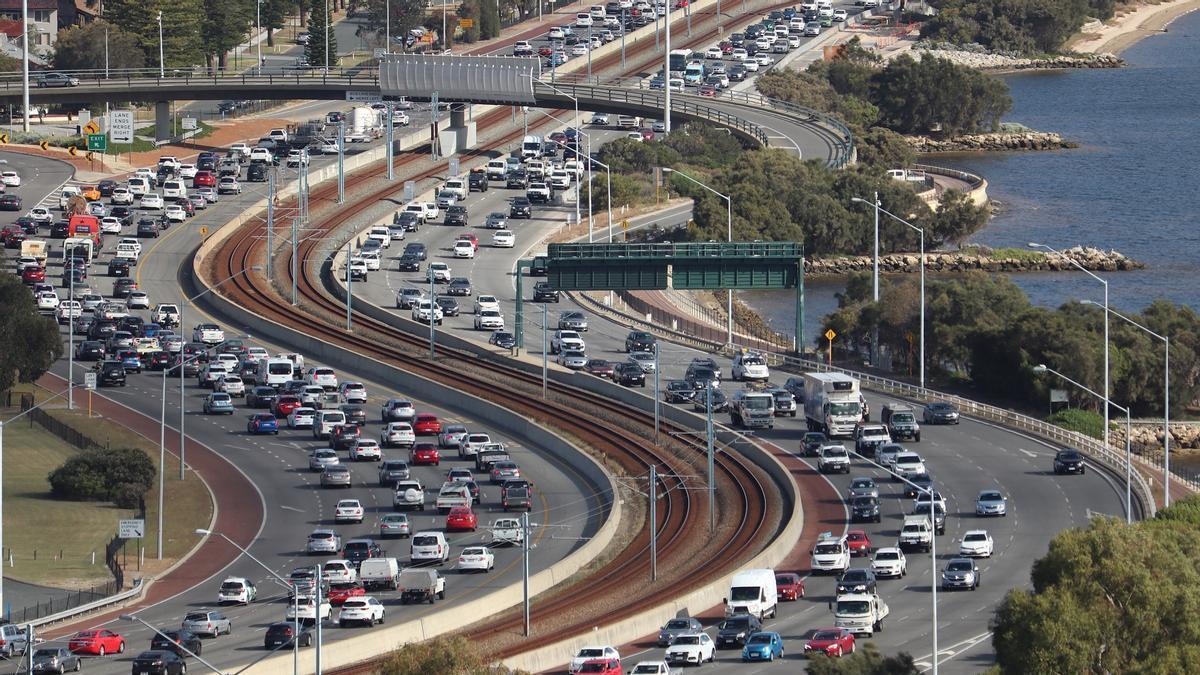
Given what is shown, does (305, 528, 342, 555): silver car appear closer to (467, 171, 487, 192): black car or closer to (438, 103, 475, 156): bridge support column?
(467, 171, 487, 192): black car

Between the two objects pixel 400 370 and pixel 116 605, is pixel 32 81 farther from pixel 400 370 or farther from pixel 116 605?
pixel 116 605

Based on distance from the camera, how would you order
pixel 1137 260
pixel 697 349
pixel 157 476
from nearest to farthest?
pixel 157 476 → pixel 697 349 → pixel 1137 260

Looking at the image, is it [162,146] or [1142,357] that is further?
[162,146]

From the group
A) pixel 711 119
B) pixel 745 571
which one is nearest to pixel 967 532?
pixel 745 571

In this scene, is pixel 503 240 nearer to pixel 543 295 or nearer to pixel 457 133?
pixel 543 295

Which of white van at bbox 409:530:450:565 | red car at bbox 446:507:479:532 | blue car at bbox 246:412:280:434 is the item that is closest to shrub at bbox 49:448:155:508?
blue car at bbox 246:412:280:434

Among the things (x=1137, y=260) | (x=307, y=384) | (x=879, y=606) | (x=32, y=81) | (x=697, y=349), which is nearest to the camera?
(x=879, y=606)

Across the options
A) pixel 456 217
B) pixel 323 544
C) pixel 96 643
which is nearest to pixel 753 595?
pixel 96 643
